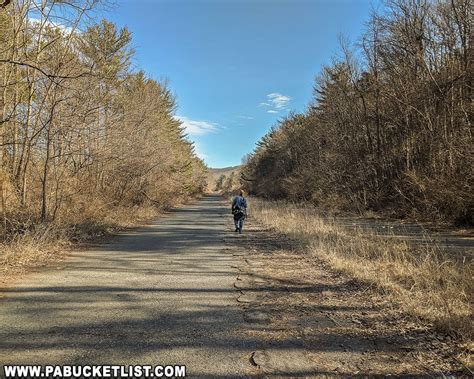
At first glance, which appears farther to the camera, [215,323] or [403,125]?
[403,125]

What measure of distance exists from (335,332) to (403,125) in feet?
75.7

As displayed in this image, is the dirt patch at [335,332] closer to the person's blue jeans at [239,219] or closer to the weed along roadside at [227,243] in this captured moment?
the weed along roadside at [227,243]

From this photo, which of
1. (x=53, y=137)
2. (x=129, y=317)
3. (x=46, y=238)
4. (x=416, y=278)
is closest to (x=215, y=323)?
(x=129, y=317)

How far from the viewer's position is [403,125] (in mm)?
25188

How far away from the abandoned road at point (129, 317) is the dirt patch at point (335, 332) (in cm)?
34

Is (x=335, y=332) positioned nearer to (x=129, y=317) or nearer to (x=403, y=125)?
(x=129, y=317)

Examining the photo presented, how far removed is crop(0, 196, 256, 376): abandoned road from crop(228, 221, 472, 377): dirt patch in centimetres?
34

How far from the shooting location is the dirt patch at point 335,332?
13.2 ft

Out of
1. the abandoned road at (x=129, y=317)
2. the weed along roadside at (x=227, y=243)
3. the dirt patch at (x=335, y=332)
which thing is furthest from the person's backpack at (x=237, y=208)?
the dirt patch at (x=335, y=332)

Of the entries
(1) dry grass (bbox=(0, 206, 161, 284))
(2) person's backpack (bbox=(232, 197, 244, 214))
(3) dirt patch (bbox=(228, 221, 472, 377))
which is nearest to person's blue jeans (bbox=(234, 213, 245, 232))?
(2) person's backpack (bbox=(232, 197, 244, 214))

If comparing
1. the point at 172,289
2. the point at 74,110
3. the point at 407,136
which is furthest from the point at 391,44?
the point at 172,289

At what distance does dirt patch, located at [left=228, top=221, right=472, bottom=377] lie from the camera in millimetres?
4020

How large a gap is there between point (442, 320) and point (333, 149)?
Answer: 97.6 feet

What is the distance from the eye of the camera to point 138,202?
28078mm
